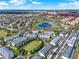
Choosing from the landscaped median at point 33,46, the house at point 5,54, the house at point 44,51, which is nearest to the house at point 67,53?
the house at point 44,51

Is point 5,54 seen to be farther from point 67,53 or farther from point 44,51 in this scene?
point 67,53

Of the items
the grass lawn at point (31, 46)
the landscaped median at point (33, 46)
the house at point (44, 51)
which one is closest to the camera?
the house at point (44, 51)

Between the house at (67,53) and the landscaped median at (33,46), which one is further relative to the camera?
the landscaped median at (33,46)

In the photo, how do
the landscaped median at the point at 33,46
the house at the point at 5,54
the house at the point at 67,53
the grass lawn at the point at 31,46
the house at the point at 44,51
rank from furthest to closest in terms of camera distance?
the grass lawn at the point at 31,46 < the landscaped median at the point at 33,46 < the house at the point at 44,51 < the house at the point at 67,53 < the house at the point at 5,54

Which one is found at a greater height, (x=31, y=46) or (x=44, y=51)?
(x=44, y=51)

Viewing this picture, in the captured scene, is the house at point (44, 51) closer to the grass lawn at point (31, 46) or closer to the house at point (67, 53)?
the grass lawn at point (31, 46)

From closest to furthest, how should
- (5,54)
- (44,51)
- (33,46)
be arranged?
(5,54), (44,51), (33,46)

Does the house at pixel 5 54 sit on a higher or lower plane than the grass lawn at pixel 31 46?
higher

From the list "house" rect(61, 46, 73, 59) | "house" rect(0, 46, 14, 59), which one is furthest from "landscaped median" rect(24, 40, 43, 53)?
"house" rect(61, 46, 73, 59)

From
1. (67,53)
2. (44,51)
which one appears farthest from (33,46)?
(67,53)
